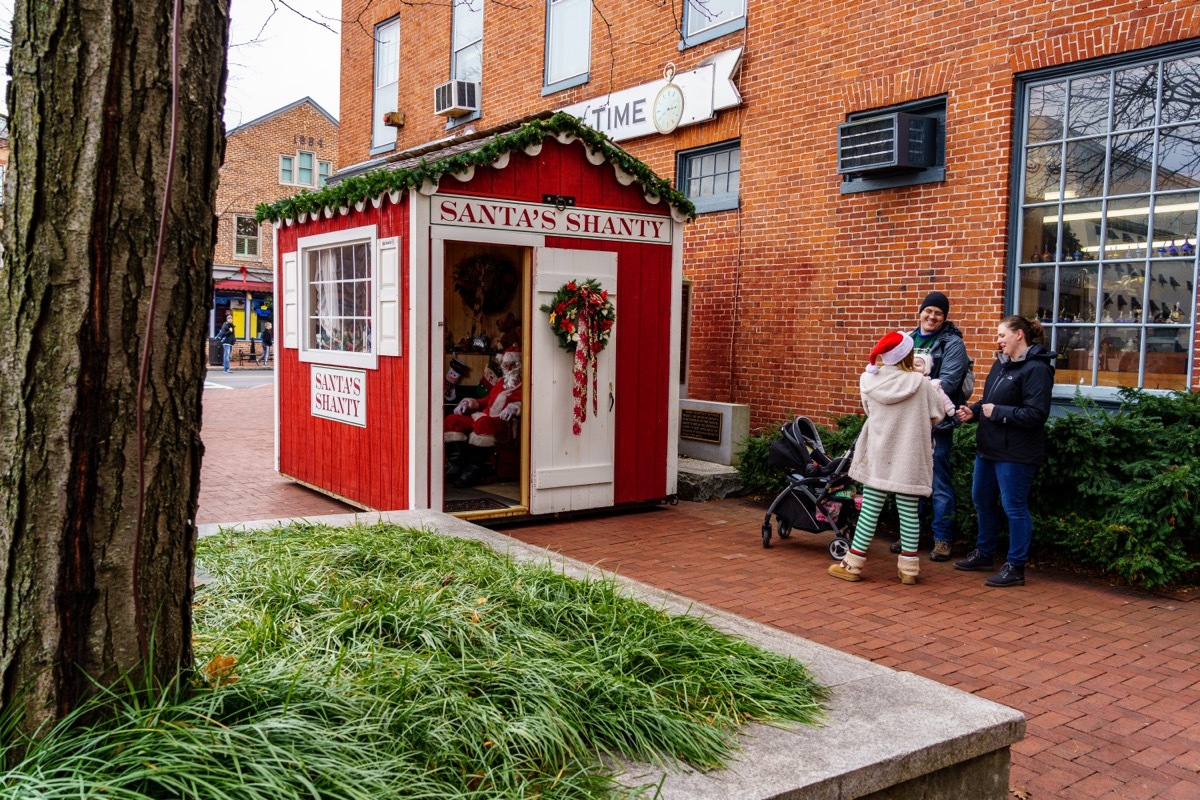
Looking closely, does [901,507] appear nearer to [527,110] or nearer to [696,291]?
[696,291]

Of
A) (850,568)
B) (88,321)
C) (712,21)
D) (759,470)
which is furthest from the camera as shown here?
(712,21)

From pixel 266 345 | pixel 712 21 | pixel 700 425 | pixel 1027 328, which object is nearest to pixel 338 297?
pixel 700 425

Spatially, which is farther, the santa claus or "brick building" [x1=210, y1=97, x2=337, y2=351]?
"brick building" [x1=210, y1=97, x2=337, y2=351]

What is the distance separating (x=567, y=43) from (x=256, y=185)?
1298 inches

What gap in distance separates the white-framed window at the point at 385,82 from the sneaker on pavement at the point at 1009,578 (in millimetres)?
13722

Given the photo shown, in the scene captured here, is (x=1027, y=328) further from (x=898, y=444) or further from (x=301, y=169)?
(x=301, y=169)

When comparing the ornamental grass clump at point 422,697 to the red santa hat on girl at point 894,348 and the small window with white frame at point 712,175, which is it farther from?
the small window with white frame at point 712,175

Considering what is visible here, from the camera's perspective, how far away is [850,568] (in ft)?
22.5

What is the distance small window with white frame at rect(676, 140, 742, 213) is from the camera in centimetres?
1112

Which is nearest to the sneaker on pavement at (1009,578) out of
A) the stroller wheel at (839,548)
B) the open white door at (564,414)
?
the stroller wheel at (839,548)

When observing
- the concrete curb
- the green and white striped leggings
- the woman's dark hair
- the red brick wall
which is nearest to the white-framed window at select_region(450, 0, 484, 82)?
the woman's dark hair

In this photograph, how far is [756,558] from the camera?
752 centimetres

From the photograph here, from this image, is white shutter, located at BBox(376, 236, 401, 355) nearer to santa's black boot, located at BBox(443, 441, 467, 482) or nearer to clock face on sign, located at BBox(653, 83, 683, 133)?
santa's black boot, located at BBox(443, 441, 467, 482)

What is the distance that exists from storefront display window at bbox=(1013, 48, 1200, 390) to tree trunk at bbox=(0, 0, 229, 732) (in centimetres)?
730
